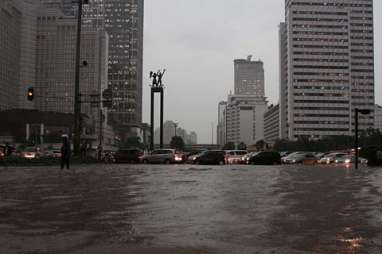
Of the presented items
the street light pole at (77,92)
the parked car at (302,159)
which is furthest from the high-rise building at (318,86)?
the street light pole at (77,92)

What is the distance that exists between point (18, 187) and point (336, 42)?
195 metres

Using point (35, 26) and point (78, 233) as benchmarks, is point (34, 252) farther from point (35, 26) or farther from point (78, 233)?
point (35, 26)

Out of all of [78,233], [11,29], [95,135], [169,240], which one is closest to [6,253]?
[78,233]

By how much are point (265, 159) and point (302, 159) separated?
19.7 feet

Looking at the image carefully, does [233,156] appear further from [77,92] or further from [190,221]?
[190,221]

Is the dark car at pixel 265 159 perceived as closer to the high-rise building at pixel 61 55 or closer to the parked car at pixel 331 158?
the parked car at pixel 331 158

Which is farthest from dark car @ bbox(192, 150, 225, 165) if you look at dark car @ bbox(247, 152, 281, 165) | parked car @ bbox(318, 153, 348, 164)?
parked car @ bbox(318, 153, 348, 164)

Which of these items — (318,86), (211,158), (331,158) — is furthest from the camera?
(318,86)

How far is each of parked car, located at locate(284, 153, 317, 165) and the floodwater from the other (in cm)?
3904

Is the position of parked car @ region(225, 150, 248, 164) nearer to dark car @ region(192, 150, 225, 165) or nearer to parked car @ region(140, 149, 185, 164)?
dark car @ region(192, 150, 225, 165)

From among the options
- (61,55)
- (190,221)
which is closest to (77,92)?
(190,221)

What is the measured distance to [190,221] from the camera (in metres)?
9.49

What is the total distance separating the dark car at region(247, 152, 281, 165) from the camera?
165 ft

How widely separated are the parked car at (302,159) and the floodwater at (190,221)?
128ft
